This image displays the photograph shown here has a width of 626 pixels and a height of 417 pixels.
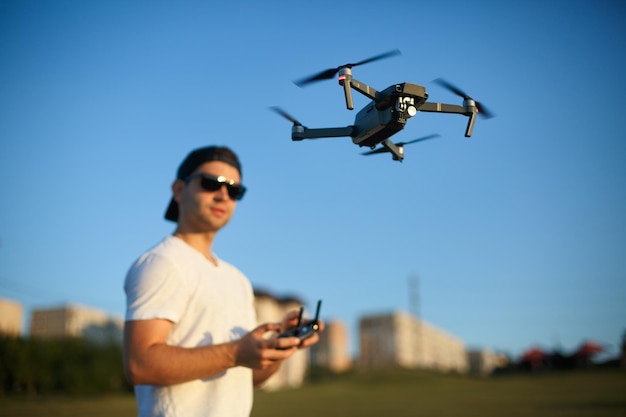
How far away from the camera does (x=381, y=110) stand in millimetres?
1734

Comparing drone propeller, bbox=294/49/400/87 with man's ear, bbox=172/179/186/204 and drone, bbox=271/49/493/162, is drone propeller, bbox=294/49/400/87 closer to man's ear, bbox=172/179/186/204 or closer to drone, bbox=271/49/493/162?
drone, bbox=271/49/493/162

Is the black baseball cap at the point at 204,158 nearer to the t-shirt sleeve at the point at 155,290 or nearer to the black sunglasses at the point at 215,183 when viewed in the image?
the black sunglasses at the point at 215,183

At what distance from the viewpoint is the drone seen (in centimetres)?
170

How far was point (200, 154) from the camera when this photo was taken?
10.7ft

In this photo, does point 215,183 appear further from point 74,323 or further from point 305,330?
point 74,323

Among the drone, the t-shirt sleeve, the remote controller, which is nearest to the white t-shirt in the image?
the t-shirt sleeve

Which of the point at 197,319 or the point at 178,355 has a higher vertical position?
the point at 197,319

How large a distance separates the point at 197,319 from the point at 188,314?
0.06m

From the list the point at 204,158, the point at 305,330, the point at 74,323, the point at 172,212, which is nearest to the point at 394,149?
→ the point at 305,330

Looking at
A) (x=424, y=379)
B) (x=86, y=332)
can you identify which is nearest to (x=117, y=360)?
(x=86, y=332)

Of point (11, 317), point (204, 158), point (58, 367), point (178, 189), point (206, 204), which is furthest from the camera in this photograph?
point (58, 367)

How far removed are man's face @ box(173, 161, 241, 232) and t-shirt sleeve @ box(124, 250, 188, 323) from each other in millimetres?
433

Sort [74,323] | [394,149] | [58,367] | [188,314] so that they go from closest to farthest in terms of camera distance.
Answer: [394,149] → [188,314] → [58,367] → [74,323]

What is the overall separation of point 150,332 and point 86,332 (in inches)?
1415
